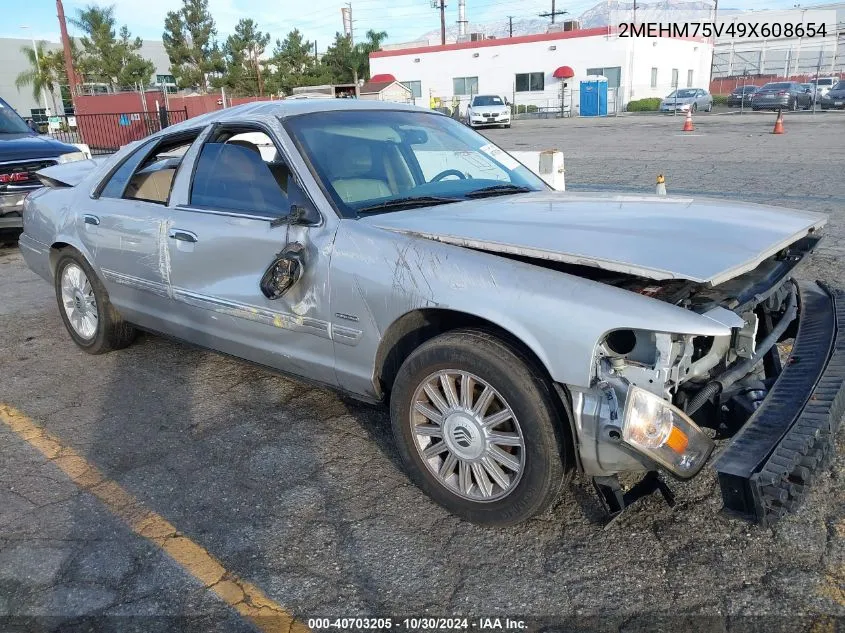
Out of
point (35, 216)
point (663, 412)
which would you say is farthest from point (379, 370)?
point (35, 216)

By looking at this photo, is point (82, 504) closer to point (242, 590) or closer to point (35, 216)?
point (242, 590)

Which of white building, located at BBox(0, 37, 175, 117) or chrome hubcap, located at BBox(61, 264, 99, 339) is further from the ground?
white building, located at BBox(0, 37, 175, 117)

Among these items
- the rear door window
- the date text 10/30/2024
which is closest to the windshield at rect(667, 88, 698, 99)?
the rear door window

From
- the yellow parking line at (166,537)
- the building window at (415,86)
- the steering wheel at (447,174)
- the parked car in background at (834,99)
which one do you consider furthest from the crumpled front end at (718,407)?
the building window at (415,86)

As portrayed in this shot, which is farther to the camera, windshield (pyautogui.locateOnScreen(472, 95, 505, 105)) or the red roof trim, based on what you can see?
the red roof trim

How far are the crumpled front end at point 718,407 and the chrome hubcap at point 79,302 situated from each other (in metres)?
3.68

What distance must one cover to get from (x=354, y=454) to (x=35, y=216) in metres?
3.29

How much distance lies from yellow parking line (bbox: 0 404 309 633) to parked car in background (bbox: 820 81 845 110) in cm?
3878

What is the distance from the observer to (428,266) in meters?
2.90

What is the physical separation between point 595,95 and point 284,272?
41.6m

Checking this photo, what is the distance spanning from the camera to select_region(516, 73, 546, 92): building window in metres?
48.7

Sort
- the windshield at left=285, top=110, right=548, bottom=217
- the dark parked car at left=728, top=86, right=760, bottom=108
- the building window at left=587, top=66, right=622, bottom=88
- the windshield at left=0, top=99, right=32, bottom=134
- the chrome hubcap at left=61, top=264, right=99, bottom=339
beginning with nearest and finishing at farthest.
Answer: the windshield at left=285, top=110, right=548, bottom=217
the chrome hubcap at left=61, top=264, right=99, bottom=339
the windshield at left=0, top=99, right=32, bottom=134
the dark parked car at left=728, top=86, right=760, bottom=108
the building window at left=587, top=66, right=622, bottom=88

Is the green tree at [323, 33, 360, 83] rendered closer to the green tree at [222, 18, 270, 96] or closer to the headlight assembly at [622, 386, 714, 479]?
the green tree at [222, 18, 270, 96]

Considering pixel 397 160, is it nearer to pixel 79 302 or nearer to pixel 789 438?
pixel 789 438
